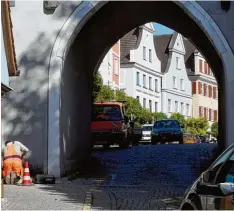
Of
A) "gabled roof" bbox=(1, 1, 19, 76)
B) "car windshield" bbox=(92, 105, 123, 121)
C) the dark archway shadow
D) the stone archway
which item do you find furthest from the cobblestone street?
"car windshield" bbox=(92, 105, 123, 121)

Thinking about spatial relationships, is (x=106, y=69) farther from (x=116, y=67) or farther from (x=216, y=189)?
(x=216, y=189)

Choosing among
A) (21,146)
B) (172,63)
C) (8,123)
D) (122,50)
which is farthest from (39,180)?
(172,63)

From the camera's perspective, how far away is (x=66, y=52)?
16.0m

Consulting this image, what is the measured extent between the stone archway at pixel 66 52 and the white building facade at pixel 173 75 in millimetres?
56073

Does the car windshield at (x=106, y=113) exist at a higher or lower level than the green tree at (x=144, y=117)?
lower

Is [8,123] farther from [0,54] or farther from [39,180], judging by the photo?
[0,54]

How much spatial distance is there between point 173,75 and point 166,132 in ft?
118

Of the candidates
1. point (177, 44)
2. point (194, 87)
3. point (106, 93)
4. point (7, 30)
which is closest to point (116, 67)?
point (106, 93)

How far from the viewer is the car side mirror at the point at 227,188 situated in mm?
5660

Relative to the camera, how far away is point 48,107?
15.8 meters

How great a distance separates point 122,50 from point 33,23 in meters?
48.8

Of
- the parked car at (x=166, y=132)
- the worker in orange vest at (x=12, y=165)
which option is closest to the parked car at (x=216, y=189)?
the worker in orange vest at (x=12, y=165)

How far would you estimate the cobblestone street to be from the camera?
11.2 meters

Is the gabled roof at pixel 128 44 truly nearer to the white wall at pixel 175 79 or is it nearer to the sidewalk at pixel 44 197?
the white wall at pixel 175 79
